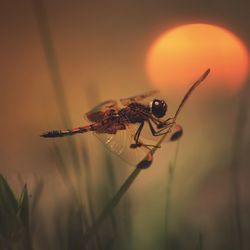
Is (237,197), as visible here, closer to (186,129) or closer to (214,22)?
(186,129)

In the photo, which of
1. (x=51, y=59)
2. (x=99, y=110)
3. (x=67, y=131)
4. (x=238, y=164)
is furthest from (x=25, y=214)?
(x=238, y=164)

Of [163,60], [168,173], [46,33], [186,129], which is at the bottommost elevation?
[168,173]

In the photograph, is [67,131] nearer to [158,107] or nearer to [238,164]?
[158,107]

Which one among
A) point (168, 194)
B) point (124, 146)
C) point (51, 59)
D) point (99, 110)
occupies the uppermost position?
point (51, 59)

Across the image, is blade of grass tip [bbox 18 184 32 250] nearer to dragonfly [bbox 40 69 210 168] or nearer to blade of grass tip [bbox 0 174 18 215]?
blade of grass tip [bbox 0 174 18 215]

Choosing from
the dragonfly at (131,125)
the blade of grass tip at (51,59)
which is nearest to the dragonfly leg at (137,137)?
the dragonfly at (131,125)

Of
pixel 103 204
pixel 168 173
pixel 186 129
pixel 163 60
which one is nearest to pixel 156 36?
pixel 163 60
